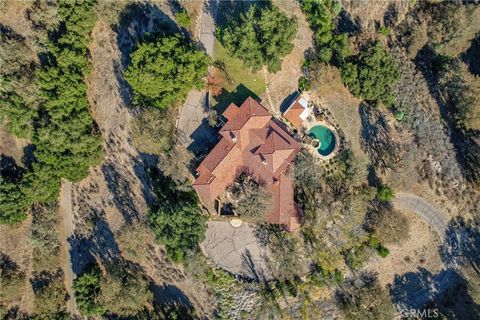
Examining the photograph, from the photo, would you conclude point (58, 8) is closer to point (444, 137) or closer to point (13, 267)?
point (13, 267)

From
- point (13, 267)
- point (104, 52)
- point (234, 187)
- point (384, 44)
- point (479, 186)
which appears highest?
point (104, 52)

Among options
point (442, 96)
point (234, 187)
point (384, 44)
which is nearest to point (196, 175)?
point (234, 187)

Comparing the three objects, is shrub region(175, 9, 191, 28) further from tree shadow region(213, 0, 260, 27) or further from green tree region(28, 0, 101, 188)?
green tree region(28, 0, 101, 188)

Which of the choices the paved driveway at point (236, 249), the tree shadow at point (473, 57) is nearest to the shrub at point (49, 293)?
the paved driveway at point (236, 249)

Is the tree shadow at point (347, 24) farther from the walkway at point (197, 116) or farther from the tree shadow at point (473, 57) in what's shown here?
the walkway at point (197, 116)

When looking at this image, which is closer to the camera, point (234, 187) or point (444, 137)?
point (234, 187)

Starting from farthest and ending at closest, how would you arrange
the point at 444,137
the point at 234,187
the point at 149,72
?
the point at 444,137, the point at 234,187, the point at 149,72

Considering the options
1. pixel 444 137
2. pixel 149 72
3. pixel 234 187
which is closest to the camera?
pixel 149 72

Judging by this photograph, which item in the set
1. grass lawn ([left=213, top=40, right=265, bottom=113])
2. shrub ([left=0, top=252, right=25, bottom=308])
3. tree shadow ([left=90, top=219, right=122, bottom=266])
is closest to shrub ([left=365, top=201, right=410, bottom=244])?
grass lawn ([left=213, top=40, right=265, bottom=113])

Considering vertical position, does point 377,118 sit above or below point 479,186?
above
